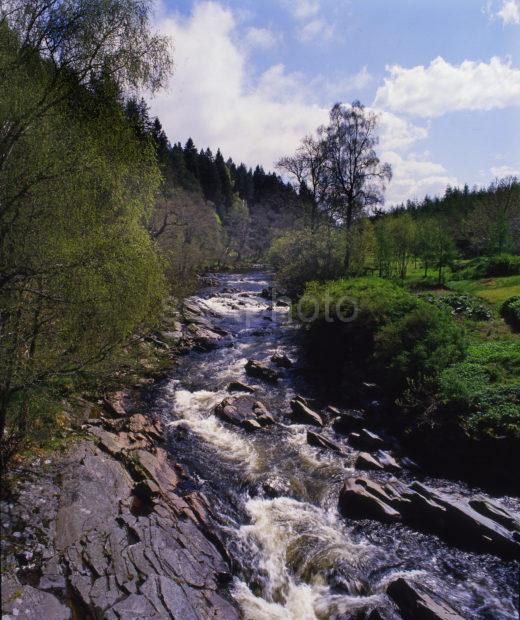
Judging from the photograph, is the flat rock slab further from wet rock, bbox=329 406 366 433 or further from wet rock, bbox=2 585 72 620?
wet rock, bbox=329 406 366 433

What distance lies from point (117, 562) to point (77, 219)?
6335mm

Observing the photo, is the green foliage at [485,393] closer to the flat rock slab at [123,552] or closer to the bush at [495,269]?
the flat rock slab at [123,552]

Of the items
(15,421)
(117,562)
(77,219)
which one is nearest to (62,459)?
(15,421)

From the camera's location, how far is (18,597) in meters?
5.23

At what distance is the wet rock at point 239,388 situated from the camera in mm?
15281

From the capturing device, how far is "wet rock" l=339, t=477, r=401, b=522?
870 centimetres

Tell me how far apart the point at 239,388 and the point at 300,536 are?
7.60 m

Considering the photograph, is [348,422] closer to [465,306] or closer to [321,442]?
[321,442]

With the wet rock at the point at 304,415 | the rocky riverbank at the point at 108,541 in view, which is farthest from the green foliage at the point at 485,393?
the rocky riverbank at the point at 108,541

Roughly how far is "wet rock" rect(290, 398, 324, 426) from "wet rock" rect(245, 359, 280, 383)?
2.85 m

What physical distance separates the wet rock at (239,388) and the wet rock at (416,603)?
9063 millimetres

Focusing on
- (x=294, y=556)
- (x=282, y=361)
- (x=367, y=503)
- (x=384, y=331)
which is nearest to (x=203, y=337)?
(x=282, y=361)

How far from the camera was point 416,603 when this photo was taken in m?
6.40

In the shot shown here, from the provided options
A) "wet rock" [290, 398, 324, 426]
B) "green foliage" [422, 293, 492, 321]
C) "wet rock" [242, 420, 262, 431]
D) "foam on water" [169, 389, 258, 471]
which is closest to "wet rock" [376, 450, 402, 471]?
"wet rock" [290, 398, 324, 426]
